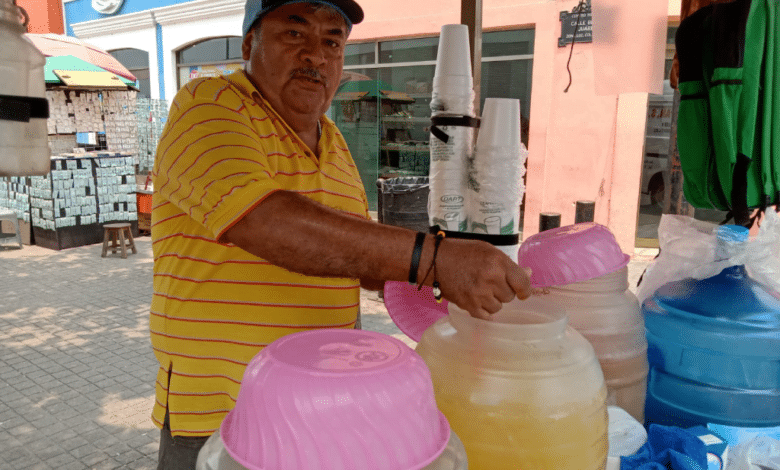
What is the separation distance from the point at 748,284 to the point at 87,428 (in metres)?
4.06

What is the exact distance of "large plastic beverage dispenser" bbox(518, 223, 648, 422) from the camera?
1336 mm

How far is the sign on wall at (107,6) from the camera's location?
14135 millimetres

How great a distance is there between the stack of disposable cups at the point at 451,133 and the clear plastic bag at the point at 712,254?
2.18 ft

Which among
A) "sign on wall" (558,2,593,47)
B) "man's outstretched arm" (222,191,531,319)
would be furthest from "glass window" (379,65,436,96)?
"man's outstretched arm" (222,191,531,319)

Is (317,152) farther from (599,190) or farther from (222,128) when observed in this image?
(599,190)

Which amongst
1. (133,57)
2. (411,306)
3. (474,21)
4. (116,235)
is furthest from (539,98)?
(133,57)

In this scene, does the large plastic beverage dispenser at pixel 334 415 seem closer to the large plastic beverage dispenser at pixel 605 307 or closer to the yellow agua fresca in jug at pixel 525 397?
the yellow agua fresca in jug at pixel 525 397

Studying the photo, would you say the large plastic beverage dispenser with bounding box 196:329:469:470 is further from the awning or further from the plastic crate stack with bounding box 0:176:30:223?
the plastic crate stack with bounding box 0:176:30:223

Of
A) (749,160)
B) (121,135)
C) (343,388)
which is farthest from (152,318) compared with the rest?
(121,135)

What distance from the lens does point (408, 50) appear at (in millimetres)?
9336

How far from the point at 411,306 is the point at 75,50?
10.2 m

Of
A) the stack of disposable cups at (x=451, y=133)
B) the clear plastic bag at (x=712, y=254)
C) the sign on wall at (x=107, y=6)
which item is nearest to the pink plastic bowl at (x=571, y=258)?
the stack of disposable cups at (x=451, y=133)

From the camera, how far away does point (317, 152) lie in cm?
193

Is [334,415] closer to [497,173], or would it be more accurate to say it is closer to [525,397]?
[525,397]
